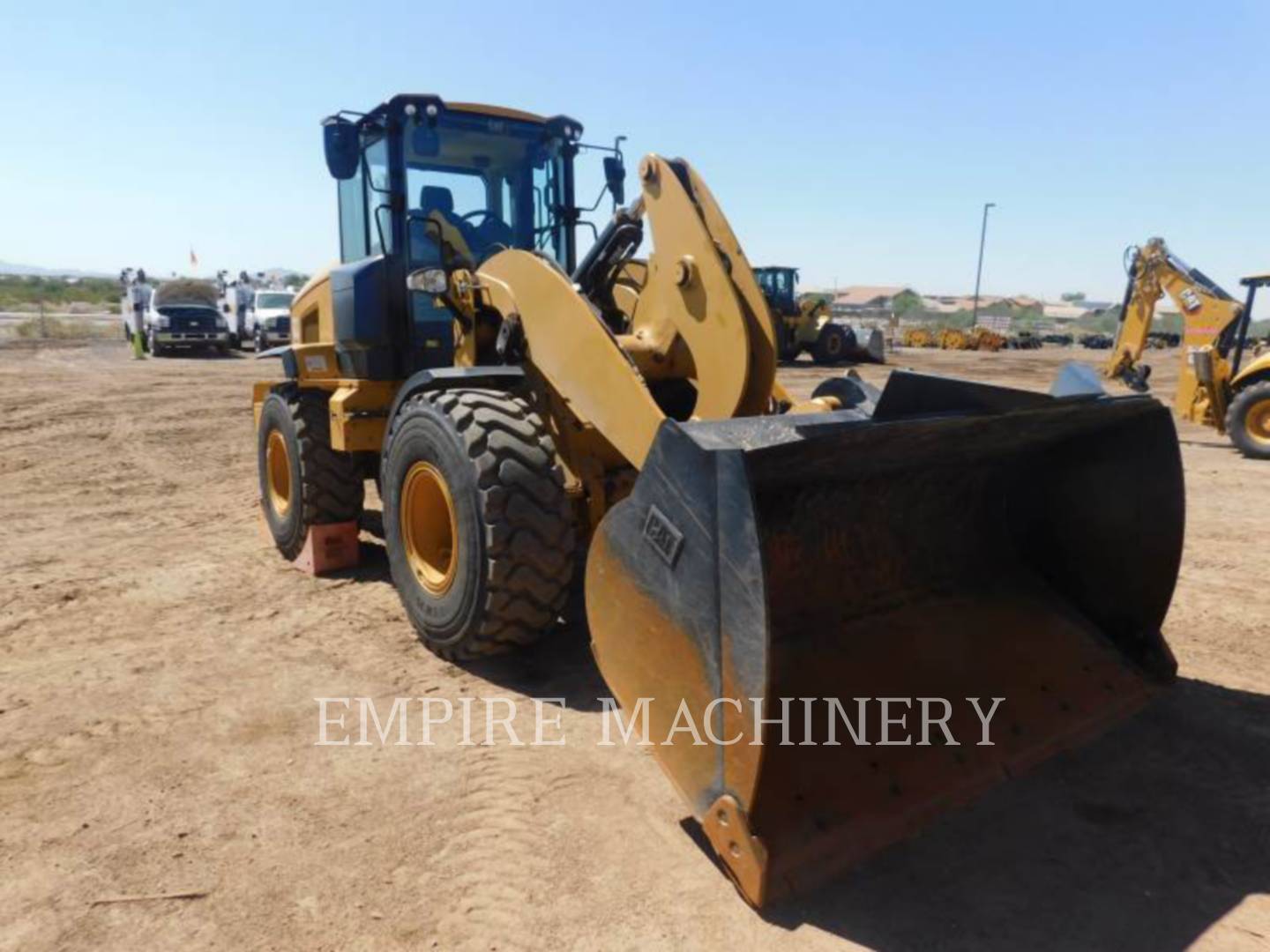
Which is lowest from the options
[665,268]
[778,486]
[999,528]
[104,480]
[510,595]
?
[104,480]

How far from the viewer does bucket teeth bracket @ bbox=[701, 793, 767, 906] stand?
2.30 m

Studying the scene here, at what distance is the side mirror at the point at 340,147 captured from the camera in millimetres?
4723

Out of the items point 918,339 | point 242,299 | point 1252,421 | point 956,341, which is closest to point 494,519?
point 1252,421

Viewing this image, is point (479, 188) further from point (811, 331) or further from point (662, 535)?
point (811, 331)

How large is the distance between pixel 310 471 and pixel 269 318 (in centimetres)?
2093

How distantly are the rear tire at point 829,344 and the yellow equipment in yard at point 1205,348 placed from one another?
11957 mm

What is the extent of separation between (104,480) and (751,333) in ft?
24.1

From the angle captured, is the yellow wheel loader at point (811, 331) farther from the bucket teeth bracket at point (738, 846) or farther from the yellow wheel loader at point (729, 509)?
the bucket teeth bracket at point (738, 846)

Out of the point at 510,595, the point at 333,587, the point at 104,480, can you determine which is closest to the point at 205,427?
the point at 104,480

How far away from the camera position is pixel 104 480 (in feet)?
27.7

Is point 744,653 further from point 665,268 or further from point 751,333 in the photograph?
point 665,268

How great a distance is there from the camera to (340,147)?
4727mm

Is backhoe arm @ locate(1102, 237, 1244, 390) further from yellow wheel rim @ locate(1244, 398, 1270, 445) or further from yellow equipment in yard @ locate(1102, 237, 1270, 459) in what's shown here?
yellow wheel rim @ locate(1244, 398, 1270, 445)

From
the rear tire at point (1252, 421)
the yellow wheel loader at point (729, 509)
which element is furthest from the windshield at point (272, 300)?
the rear tire at point (1252, 421)
